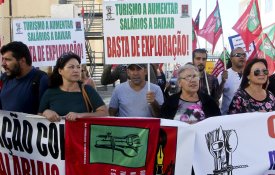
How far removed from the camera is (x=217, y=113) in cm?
451

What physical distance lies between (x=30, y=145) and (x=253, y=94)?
7.35ft

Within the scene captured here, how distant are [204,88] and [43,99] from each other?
2253mm

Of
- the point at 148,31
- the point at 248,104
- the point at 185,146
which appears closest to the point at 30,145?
the point at 185,146

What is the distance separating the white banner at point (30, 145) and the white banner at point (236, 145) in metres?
1.28

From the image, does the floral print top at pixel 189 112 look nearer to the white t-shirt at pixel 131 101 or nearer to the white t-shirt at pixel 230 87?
the white t-shirt at pixel 131 101

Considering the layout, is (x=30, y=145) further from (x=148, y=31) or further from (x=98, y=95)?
(x=148, y=31)

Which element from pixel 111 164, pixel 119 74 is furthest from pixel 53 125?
pixel 119 74

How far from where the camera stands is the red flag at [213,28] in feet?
28.6

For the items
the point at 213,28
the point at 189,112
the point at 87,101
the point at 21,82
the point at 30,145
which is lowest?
the point at 30,145

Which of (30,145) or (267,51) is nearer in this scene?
(30,145)

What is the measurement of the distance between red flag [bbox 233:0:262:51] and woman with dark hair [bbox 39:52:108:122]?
4.63 metres

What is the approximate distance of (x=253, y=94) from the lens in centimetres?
476

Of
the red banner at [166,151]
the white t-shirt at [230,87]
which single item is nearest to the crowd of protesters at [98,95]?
the red banner at [166,151]

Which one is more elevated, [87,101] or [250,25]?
[250,25]
